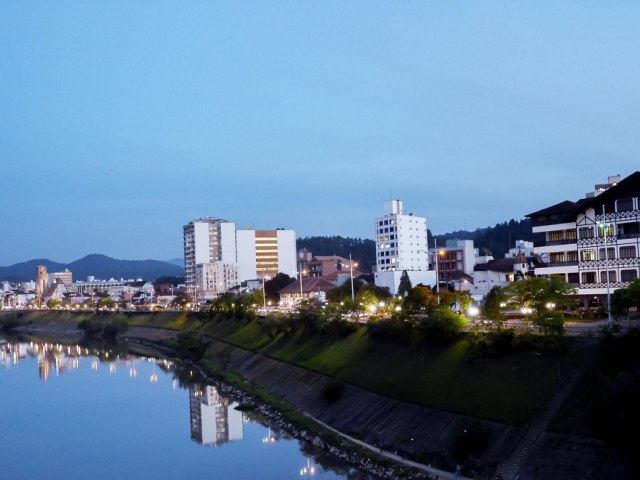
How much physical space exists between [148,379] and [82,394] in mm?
7951

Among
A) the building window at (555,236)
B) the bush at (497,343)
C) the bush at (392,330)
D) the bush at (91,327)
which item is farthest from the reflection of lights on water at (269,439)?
the bush at (91,327)

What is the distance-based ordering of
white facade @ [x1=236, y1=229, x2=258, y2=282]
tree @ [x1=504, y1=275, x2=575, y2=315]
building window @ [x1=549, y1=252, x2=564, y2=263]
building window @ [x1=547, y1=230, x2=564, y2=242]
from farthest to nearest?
white facade @ [x1=236, y1=229, x2=258, y2=282] < building window @ [x1=547, y1=230, x2=564, y2=242] < building window @ [x1=549, y1=252, x2=564, y2=263] < tree @ [x1=504, y1=275, x2=575, y2=315]

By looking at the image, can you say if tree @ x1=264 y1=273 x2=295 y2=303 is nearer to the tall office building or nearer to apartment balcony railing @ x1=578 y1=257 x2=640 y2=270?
apartment balcony railing @ x1=578 y1=257 x2=640 y2=270


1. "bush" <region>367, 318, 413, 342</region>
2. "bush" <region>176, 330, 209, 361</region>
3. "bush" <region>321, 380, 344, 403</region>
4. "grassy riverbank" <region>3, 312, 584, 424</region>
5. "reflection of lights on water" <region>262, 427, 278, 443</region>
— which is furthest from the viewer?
"bush" <region>176, 330, 209, 361</region>

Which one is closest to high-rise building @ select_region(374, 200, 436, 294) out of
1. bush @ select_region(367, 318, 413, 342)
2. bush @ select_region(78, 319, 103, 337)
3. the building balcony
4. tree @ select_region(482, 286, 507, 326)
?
bush @ select_region(78, 319, 103, 337)

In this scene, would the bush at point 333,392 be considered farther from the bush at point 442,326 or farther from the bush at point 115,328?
the bush at point 115,328

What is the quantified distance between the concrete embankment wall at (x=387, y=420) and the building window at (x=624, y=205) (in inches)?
976

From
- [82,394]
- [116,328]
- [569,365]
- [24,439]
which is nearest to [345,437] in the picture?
[569,365]

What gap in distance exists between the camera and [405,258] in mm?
113250

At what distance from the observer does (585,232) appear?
53.3 m

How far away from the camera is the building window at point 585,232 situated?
5291 cm

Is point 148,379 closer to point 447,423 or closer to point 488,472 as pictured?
point 447,423

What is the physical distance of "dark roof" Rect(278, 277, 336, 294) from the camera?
334 ft

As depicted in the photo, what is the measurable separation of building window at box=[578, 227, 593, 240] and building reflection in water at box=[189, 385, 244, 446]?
30.0m
